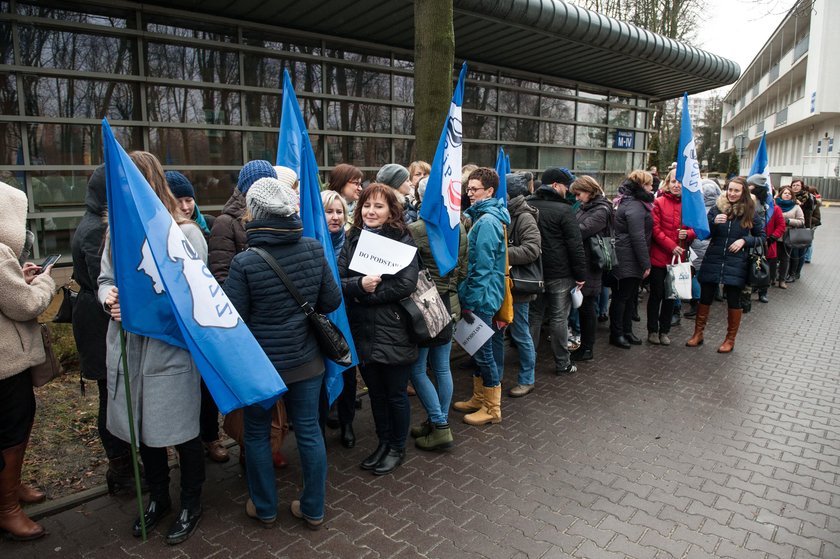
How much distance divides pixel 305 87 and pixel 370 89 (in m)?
1.52

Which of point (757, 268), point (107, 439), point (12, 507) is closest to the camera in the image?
point (12, 507)

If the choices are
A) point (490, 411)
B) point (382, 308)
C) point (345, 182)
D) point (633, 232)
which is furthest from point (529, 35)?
point (382, 308)

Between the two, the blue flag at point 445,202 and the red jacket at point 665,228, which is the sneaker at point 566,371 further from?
the blue flag at point 445,202

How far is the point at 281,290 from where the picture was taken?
3.05 metres

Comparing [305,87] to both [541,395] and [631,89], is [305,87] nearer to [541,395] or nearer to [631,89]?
[541,395]

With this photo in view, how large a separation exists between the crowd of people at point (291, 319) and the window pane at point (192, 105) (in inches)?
201

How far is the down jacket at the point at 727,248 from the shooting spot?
21.5ft

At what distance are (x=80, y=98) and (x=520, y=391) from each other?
7272mm

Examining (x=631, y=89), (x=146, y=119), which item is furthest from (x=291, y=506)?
(x=631, y=89)

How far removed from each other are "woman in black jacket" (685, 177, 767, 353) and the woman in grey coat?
5.72 m

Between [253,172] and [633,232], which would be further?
[633,232]

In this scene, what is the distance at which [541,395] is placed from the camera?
5.45m

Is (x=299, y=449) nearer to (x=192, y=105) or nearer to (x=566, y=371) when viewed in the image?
(x=566, y=371)

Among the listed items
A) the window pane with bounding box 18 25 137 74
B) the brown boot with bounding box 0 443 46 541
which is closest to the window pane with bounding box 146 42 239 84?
the window pane with bounding box 18 25 137 74
